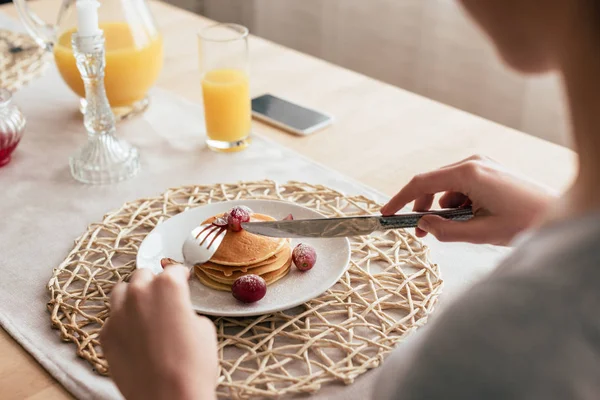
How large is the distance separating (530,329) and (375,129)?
99 centimetres

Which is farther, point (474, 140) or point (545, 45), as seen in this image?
point (474, 140)

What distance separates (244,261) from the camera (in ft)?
3.01

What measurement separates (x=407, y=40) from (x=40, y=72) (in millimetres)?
1318

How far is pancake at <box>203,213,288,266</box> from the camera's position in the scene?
3.01 feet

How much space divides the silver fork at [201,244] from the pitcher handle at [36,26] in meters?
0.69

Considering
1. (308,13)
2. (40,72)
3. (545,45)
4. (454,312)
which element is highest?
(545,45)

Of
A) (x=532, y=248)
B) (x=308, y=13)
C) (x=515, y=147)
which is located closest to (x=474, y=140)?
(x=515, y=147)

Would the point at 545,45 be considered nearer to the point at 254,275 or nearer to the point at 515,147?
the point at 254,275

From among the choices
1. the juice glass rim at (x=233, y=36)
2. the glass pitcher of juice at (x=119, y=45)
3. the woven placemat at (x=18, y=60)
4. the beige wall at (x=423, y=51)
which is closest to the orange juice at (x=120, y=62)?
the glass pitcher of juice at (x=119, y=45)

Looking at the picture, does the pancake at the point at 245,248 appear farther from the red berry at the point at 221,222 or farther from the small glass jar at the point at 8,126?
the small glass jar at the point at 8,126

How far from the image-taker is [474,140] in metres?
1.38

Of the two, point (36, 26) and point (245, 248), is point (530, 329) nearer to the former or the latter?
point (245, 248)

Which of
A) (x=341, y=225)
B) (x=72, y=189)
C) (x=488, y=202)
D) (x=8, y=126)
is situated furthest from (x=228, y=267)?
(x=8, y=126)

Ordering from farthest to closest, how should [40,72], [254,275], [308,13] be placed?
[308,13], [40,72], [254,275]
